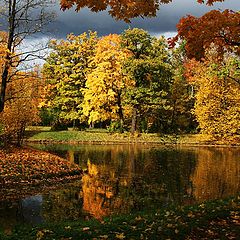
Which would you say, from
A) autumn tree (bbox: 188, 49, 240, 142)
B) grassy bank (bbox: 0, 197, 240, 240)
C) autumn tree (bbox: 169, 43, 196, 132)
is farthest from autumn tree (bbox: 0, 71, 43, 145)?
autumn tree (bbox: 169, 43, 196, 132)

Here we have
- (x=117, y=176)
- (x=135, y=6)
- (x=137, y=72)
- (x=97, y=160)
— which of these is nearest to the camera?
(x=135, y=6)

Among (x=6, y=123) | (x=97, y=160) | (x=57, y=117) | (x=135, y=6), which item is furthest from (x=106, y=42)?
(x=135, y=6)

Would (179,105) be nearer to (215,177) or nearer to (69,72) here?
(69,72)

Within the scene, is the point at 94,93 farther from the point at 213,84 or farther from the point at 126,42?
the point at 213,84

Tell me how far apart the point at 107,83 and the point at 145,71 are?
4.61 metres

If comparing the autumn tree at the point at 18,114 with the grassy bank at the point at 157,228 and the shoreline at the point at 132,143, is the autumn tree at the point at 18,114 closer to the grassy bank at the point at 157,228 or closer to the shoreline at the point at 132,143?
the grassy bank at the point at 157,228

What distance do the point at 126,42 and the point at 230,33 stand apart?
32.1m

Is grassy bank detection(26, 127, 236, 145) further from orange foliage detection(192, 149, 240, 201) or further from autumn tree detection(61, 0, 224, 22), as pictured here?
autumn tree detection(61, 0, 224, 22)

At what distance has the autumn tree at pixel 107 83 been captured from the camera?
137 ft

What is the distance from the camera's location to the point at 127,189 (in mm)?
16594

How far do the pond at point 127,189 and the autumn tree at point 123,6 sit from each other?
20.8 feet

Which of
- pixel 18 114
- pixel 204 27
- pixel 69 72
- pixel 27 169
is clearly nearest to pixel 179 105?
pixel 69 72

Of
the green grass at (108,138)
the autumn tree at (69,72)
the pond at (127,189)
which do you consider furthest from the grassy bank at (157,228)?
the autumn tree at (69,72)

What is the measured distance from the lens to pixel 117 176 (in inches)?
787
